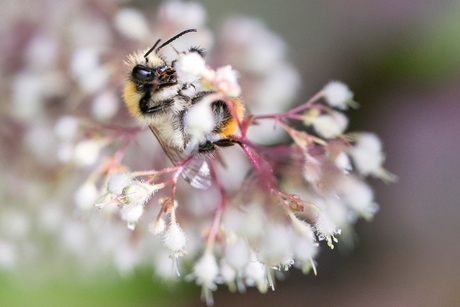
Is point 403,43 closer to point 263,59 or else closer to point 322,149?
point 263,59

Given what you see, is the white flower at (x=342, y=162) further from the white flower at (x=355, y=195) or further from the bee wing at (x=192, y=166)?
the bee wing at (x=192, y=166)

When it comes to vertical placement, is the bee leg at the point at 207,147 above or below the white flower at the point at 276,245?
above

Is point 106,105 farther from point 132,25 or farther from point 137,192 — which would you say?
point 137,192

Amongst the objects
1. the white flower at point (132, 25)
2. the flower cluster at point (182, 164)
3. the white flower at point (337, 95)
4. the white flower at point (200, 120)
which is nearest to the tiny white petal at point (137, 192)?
A: the flower cluster at point (182, 164)

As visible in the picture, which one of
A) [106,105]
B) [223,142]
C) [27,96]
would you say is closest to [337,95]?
[223,142]

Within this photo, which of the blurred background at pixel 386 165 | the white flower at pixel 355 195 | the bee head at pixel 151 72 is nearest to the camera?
the bee head at pixel 151 72

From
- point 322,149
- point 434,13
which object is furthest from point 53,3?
point 434,13
